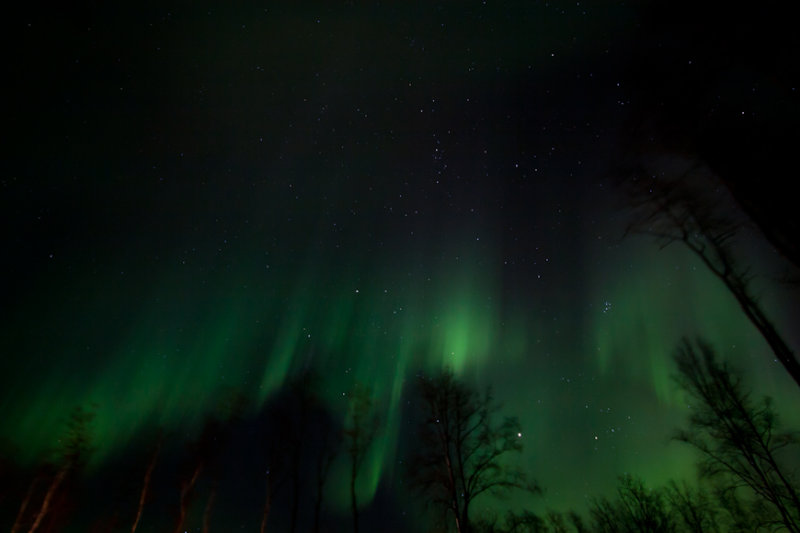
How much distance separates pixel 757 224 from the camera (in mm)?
7316

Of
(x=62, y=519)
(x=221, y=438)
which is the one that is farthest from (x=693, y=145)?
(x=62, y=519)

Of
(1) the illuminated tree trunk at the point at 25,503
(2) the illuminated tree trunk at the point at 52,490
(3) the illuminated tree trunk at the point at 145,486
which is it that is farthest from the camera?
(1) the illuminated tree trunk at the point at 25,503

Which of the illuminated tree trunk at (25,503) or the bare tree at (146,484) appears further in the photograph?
the illuminated tree trunk at (25,503)

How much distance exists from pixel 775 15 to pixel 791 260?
4.80 m

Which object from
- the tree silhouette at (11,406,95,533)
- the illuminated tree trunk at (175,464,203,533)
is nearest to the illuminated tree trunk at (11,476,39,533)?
the tree silhouette at (11,406,95,533)

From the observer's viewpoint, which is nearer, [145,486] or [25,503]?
[145,486]

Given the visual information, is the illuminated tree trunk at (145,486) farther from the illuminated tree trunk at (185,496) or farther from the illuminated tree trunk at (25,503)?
the illuminated tree trunk at (25,503)

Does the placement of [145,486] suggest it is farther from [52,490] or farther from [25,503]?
[25,503]

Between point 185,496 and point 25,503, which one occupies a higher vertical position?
point 185,496

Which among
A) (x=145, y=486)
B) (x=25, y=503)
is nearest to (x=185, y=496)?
(x=145, y=486)

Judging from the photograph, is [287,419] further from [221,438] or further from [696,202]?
[696,202]

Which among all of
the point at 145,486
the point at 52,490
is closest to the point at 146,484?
the point at 145,486

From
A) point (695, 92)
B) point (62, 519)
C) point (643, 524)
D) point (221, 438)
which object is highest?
point (695, 92)

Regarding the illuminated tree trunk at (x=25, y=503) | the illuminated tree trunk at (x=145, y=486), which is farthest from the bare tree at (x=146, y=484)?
the illuminated tree trunk at (x=25, y=503)
